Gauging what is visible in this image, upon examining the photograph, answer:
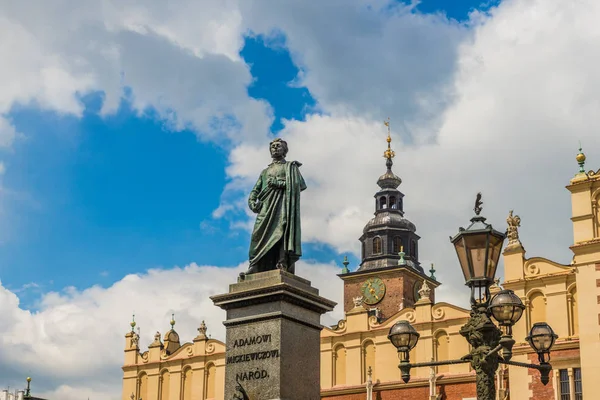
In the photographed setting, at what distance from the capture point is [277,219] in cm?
1526

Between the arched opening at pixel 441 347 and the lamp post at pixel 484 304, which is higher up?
the arched opening at pixel 441 347

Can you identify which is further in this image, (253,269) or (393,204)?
(393,204)

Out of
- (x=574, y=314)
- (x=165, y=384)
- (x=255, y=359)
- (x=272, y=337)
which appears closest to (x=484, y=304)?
(x=272, y=337)

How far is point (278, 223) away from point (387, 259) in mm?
48151

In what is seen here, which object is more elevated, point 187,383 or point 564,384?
point 187,383

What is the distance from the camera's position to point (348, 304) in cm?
6316

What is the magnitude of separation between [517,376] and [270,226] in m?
20.5

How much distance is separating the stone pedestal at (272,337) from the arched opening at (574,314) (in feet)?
64.6

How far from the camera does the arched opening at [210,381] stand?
4243cm

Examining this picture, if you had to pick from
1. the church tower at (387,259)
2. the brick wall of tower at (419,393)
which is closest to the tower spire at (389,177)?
the church tower at (387,259)

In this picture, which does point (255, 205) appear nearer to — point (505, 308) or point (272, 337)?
point (272, 337)

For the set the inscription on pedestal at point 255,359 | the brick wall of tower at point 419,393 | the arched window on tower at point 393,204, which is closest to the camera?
the inscription on pedestal at point 255,359

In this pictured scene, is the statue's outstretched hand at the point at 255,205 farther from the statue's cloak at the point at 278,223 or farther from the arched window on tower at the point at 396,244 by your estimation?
the arched window on tower at the point at 396,244

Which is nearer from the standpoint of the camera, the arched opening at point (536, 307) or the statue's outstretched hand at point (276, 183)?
the statue's outstretched hand at point (276, 183)
